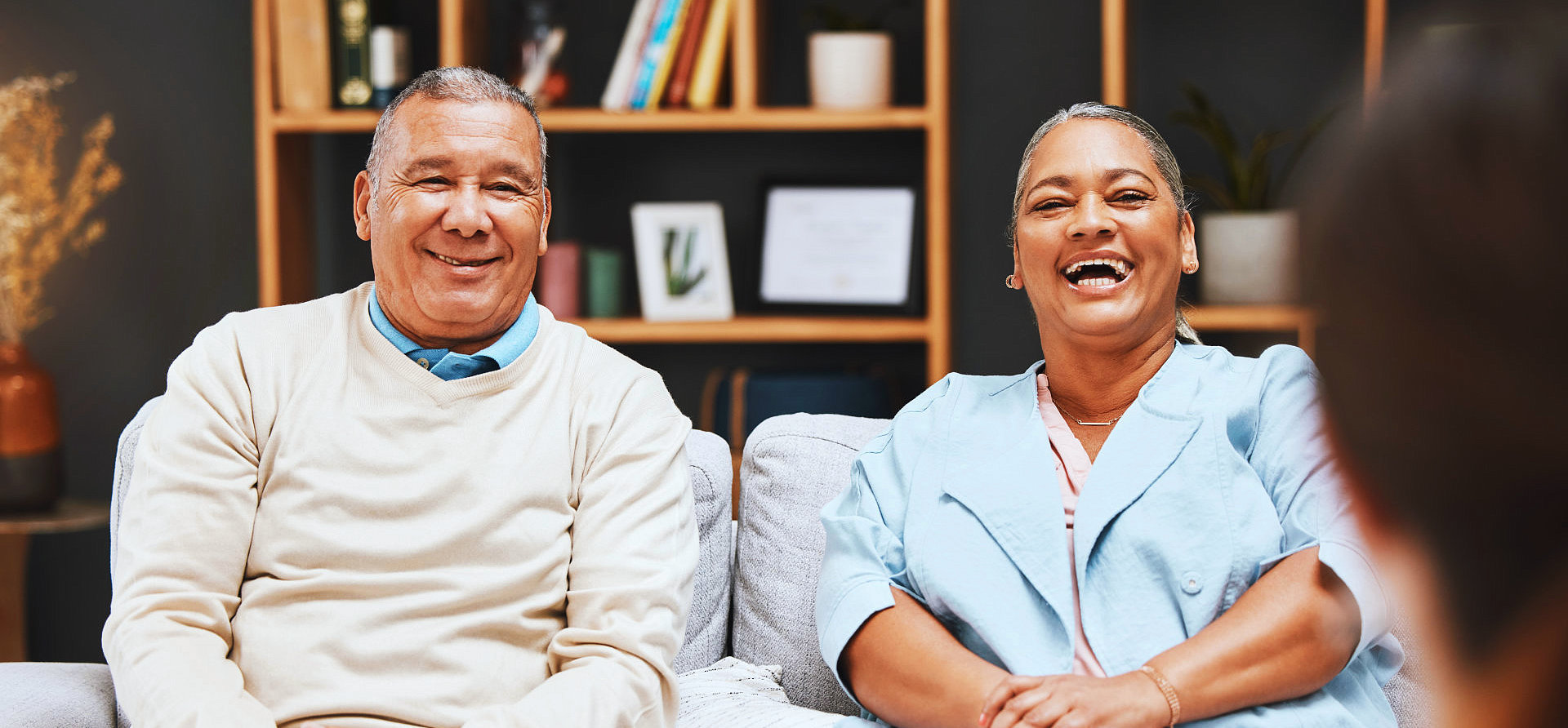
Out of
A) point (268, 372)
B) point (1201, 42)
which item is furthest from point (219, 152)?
point (1201, 42)

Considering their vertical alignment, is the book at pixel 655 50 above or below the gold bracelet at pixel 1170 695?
above

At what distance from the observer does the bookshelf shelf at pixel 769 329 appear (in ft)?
8.84

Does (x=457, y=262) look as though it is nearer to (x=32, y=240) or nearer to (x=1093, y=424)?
(x=1093, y=424)

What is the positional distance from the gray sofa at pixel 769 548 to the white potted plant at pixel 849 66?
1077 millimetres

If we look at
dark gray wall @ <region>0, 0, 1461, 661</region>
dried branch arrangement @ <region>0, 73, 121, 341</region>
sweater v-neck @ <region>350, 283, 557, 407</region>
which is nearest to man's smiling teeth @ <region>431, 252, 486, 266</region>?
sweater v-neck @ <region>350, 283, 557, 407</region>

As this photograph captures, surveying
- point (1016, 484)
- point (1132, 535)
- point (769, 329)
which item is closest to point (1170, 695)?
point (1132, 535)

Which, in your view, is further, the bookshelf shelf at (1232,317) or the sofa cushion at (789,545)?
the bookshelf shelf at (1232,317)

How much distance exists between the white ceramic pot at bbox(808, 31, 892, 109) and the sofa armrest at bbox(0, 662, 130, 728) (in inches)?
70.4

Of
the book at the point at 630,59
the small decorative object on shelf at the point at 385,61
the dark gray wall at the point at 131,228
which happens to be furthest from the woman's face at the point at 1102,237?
the dark gray wall at the point at 131,228

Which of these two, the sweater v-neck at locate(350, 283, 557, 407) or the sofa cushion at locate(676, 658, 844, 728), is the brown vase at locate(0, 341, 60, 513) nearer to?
the sweater v-neck at locate(350, 283, 557, 407)

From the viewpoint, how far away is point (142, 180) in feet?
10.2

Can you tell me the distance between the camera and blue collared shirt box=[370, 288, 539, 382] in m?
1.51

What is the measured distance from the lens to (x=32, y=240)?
9.78ft

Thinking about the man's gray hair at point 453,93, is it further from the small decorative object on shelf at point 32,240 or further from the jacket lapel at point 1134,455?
the small decorative object on shelf at point 32,240
